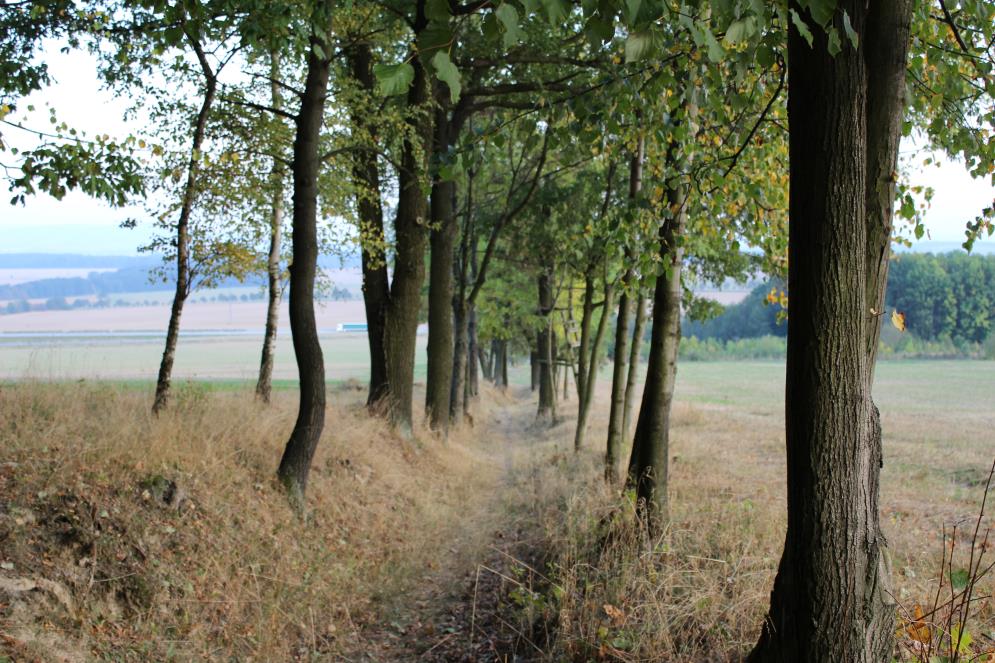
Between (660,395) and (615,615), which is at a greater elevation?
(660,395)

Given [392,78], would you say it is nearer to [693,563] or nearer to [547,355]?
[693,563]

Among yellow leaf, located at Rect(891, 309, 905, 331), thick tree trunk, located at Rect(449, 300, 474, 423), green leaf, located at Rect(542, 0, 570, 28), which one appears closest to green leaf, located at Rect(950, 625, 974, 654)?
yellow leaf, located at Rect(891, 309, 905, 331)

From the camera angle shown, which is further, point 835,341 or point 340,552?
point 340,552

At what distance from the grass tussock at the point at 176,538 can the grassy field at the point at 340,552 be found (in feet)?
0.06

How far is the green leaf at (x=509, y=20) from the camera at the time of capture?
6.52ft

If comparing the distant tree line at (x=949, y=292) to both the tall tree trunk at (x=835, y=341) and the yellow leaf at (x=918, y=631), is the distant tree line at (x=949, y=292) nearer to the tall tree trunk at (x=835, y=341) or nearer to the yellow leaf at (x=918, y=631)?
the yellow leaf at (x=918, y=631)

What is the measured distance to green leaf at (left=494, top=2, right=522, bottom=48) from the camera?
1.99 metres

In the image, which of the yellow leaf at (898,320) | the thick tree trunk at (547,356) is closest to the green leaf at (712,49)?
the yellow leaf at (898,320)

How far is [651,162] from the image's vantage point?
30.4 ft

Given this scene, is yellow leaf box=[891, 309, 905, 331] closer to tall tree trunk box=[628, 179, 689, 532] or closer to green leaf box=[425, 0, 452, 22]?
tall tree trunk box=[628, 179, 689, 532]

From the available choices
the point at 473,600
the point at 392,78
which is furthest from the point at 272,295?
the point at 392,78

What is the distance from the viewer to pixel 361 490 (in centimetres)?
991

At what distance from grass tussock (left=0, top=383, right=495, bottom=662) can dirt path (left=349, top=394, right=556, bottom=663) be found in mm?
275

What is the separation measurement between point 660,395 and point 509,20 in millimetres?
5517
